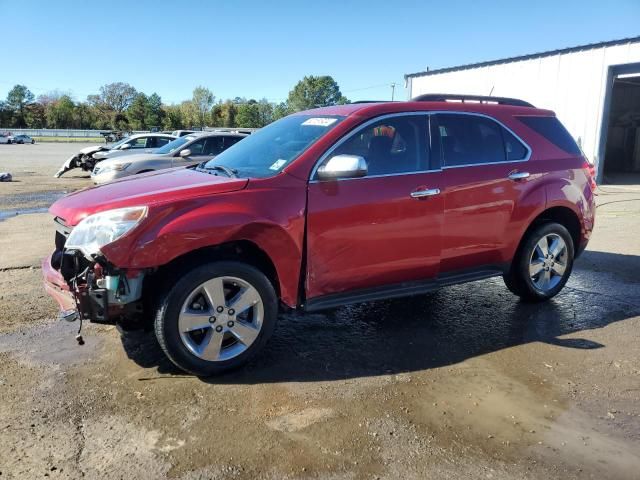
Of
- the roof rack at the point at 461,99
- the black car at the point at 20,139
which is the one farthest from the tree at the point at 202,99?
the roof rack at the point at 461,99

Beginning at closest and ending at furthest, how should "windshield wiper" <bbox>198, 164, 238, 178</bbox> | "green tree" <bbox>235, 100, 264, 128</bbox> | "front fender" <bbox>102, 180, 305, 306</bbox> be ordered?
"front fender" <bbox>102, 180, 305, 306</bbox>, "windshield wiper" <bbox>198, 164, 238, 178</bbox>, "green tree" <bbox>235, 100, 264, 128</bbox>

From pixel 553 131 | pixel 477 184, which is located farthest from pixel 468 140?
pixel 553 131

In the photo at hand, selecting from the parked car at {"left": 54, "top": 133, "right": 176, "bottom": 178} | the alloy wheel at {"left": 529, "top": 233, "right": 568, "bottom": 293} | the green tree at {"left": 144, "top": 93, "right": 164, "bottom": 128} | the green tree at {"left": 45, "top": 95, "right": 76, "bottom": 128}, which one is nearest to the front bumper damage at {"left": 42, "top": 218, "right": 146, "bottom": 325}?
the alloy wheel at {"left": 529, "top": 233, "right": 568, "bottom": 293}

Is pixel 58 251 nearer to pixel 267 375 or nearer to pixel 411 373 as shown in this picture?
pixel 267 375

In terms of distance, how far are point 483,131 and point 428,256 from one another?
136 centimetres

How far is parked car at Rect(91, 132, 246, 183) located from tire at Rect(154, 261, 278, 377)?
8889mm

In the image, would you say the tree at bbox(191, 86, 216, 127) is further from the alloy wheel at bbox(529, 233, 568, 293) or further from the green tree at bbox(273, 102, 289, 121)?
the alloy wheel at bbox(529, 233, 568, 293)

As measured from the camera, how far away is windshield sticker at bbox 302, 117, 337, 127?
13.9 ft

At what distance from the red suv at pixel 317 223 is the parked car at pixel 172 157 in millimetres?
7817

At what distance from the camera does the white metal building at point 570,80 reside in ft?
55.1

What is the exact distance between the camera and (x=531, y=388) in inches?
143

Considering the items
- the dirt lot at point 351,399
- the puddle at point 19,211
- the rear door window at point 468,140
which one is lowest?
the dirt lot at point 351,399

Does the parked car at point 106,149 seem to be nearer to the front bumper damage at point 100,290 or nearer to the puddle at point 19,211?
the puddle at point 19,211

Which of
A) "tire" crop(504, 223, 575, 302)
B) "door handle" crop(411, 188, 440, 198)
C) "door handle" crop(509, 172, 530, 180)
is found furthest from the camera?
"tire" crop(504, 223, 575, 302)
